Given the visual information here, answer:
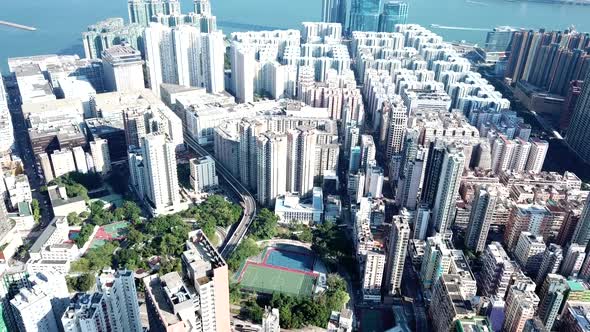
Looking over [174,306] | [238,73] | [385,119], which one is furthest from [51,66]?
[174,306]

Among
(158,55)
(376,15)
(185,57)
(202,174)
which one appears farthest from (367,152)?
(376,15)

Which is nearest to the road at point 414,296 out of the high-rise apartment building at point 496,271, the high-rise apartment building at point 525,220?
the high-rise apartment building at point 496,271

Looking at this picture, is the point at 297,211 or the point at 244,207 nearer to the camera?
the point at 297,211

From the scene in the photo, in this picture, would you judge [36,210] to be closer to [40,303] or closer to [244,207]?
[244,207]

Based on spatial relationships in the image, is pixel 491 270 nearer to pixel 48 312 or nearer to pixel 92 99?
pixel 48 312

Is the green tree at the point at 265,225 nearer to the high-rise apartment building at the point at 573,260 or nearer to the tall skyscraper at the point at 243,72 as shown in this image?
the high-rise apartment building at the point at 573,260

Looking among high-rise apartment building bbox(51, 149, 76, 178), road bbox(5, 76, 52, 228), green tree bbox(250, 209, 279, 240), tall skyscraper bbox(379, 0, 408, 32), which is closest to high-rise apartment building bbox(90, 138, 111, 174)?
high-rise apartment building bbox(51, 149, 76, 178)
